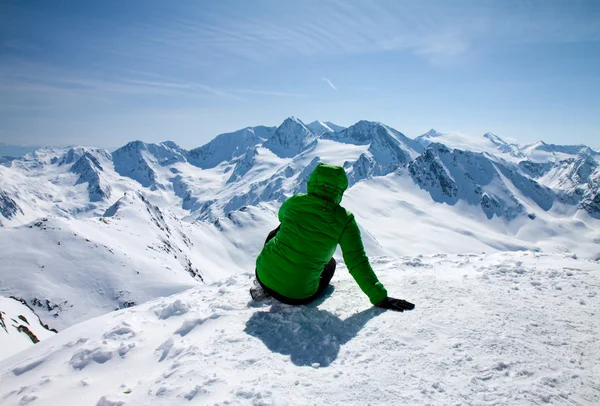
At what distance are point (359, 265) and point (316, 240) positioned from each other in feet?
3.07

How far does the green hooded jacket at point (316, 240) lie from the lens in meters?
6.12

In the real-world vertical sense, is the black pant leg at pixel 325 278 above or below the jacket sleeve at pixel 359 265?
below

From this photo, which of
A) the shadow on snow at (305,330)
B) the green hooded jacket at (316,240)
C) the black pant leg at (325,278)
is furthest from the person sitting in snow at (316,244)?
the black pant leg at (325,278)

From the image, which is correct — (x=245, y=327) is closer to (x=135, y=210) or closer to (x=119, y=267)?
(x=119, y=267)

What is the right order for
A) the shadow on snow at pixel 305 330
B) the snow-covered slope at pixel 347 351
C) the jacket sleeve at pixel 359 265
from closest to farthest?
the snow-covered slope at pixel 347 351
the shadow on snow at pixel 305 330
the jacket sleeve at pixel 359 265

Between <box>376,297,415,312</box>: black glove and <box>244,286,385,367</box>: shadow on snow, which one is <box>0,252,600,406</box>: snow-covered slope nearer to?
<box>244,286,385,367</box>: shadow on snow

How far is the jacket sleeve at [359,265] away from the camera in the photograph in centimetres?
625

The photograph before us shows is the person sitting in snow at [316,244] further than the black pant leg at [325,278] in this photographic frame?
No

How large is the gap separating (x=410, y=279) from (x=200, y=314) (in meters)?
4.60

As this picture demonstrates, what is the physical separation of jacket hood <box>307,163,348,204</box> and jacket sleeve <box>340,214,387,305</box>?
53 centimetres

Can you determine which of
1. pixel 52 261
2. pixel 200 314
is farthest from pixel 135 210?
pixel 200 314

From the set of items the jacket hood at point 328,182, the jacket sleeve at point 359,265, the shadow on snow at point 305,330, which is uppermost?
the jacket hood at point 328,182

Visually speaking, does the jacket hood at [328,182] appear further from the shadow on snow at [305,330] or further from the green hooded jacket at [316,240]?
the shadow on snow at [305,330]

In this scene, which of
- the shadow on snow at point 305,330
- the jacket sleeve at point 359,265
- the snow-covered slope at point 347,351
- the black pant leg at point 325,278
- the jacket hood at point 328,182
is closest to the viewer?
the snow-covered slope at point 347,351
